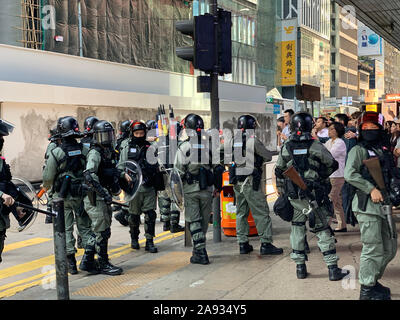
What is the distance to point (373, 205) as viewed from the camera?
4.94 metres

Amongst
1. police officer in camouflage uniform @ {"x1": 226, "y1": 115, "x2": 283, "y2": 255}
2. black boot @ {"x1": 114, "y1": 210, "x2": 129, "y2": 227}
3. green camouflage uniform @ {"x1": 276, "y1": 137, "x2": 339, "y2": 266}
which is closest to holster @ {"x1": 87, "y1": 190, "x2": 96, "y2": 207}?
police officer in camouflage uniform @ {"x1": 226, "y1": 115, "x2": 283, "y2": 255}

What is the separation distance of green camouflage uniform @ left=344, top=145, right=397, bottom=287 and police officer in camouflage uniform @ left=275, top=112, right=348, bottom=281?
3.00ft

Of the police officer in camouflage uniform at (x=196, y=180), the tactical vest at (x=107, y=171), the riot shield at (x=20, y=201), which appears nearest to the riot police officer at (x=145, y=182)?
the police officer in camouflage uniform at (x=196, y=180)

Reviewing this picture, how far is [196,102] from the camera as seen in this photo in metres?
31.4

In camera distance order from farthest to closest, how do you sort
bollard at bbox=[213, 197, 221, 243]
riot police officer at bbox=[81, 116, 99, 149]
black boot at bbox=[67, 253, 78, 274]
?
bollard at bbox=[213, 197, 221, 243] → riot police officer at bbox=[81, 116, 99, 149] → black boot at bbox=[67, 253, 78, 274]

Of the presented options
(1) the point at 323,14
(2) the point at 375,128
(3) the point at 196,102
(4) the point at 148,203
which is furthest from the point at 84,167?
(1) the point at 323,14

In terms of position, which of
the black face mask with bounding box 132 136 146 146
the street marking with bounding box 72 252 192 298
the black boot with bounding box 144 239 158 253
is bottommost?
the street marking with bounding box 72 252 192 298

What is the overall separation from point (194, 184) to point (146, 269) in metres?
1.24

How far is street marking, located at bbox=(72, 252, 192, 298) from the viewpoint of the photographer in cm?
574

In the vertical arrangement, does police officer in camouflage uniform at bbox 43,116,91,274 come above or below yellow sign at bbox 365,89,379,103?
below

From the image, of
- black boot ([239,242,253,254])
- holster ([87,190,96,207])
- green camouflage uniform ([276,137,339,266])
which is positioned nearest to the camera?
green camouflage uniform ([276,137,339,266])

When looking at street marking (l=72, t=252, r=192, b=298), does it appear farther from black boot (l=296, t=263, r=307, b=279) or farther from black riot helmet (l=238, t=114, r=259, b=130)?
black riot helmet (l=238, t=114, r=259, b=130)

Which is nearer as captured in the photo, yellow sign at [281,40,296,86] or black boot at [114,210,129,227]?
black boot at [114,210,129,227]

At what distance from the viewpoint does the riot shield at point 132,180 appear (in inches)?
269
